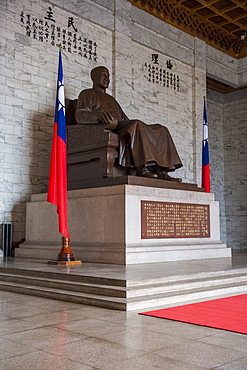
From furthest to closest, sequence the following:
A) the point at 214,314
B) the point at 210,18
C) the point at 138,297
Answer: the point at 210,18
the point at 138,297
the point at 214,314

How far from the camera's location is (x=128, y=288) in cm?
347

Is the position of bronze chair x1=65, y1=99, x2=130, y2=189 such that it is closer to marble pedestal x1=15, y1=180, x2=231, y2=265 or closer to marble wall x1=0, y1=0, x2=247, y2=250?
marble pedestal x1=15, y1=180, x2=231, y2=265

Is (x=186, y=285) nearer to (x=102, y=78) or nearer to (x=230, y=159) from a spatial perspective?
(x=102, y=78)

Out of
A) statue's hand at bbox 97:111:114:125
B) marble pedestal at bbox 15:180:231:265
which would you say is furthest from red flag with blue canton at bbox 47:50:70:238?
statue's hand at bbox 97:111:114:125

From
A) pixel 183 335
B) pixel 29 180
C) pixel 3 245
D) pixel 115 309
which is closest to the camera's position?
pixel 183 335

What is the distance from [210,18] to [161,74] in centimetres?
193

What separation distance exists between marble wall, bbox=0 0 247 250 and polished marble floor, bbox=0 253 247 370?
13.7 feet

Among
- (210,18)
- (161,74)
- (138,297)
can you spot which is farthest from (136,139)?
(210,18)

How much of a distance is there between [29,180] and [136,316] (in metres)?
4.60

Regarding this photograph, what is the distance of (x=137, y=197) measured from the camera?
214 inches

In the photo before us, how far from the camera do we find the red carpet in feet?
9.08

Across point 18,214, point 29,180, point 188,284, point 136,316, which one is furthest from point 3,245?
point 136,316

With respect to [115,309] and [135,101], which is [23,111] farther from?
[115,309]

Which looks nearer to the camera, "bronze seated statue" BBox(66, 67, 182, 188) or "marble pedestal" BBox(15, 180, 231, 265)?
"marble pedestal" BBox(15, 180, 231, 265)
